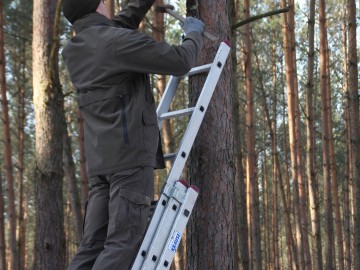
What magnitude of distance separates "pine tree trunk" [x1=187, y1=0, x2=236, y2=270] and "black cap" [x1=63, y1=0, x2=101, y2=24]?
1.02m

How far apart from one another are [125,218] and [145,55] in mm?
789

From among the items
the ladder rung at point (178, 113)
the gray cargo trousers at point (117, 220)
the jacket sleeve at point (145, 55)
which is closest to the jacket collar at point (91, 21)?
the jacket sleeve at point (145, 55)

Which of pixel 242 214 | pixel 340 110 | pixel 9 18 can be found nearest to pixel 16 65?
pixel 9 18

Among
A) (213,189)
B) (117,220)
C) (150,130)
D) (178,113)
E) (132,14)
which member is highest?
(132,14)

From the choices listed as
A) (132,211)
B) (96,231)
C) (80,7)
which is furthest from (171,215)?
(80,7)

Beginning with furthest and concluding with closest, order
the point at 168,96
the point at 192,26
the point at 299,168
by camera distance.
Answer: the point at 299,168, the point at 168,96, the point at 192,26

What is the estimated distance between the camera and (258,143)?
2359cm

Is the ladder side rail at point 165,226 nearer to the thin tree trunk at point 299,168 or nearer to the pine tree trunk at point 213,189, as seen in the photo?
the pine tree trunk at point 213,189

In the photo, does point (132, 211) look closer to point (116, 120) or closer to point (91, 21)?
point (116, 120)

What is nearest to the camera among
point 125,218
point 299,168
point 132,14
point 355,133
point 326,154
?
point 125,218

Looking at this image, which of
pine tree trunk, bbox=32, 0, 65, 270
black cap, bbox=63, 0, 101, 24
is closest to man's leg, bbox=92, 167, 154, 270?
black cap, bbox=63, 0, 101, 24

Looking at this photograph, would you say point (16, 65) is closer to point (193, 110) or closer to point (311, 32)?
point (311, 32)

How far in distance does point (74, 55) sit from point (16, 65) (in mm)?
15480

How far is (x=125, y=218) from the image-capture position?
2.49m
